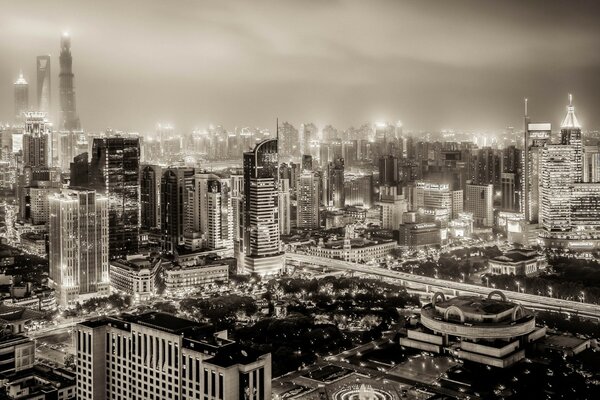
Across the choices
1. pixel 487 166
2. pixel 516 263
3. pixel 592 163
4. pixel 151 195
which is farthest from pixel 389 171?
pixel 516 263

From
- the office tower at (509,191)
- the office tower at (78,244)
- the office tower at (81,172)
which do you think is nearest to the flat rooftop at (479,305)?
the office tower at (78,244)

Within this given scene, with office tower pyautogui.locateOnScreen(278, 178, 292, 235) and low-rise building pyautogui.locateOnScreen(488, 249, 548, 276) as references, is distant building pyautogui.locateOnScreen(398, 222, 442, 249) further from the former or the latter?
office tower pyautogui.locateOnScreen(278, 178, 292, 235)

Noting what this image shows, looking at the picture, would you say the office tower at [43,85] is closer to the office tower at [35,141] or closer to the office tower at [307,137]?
the office tower at [35,141]

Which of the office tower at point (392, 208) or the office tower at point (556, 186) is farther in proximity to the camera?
the office tower at point (392, 208)

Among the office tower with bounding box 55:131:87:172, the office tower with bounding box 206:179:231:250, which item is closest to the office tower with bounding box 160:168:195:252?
the office tower with bounding box 206:179:231:250

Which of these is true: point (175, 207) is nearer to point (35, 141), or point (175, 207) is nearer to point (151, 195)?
point (151, 195)

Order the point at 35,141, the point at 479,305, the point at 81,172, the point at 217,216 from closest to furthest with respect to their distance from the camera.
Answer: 1. the point at 479,305
2. the point at 81,172
3. the point at 217,216
4. the point at 35,141

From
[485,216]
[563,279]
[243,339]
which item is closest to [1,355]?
[243,339]
